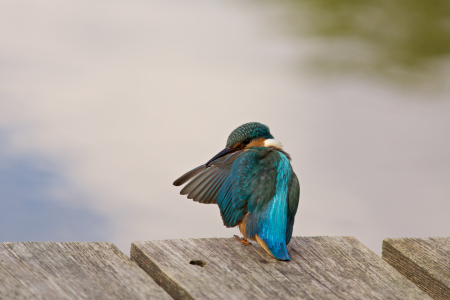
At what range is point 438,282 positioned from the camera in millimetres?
2434

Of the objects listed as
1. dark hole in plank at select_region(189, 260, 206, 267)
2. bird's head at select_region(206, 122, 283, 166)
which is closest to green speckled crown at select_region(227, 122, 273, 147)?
bird's head at select_region(206, 122, 283, 166)

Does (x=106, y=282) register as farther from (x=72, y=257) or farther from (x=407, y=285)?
(x=407, y=285)

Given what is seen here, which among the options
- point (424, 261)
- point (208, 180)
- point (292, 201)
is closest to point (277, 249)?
point (292, 201)

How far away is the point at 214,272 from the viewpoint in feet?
7.03

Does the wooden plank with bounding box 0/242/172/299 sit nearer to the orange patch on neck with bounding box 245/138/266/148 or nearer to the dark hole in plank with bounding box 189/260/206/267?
the dark hole in plank with bounding box 189/260/206/267

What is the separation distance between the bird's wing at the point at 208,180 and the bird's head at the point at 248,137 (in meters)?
0.31

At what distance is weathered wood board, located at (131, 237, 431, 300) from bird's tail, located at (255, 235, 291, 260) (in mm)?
28

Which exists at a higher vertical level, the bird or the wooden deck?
the bird

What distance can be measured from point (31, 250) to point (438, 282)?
6.30ft

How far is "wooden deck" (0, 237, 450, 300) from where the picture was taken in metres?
1.94

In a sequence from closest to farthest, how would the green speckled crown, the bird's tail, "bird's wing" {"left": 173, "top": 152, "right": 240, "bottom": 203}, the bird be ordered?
the bird's tail, the bird, "bird's wing" {"left": 173, "top": 152, "right": 240, "bottom": 203}, the green speckled crown

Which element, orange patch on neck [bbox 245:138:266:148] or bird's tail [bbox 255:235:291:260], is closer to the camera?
bird's tail [bbox 255:235:291:260]

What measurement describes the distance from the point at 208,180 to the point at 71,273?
3.52 ft

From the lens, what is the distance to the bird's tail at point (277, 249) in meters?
2.38
